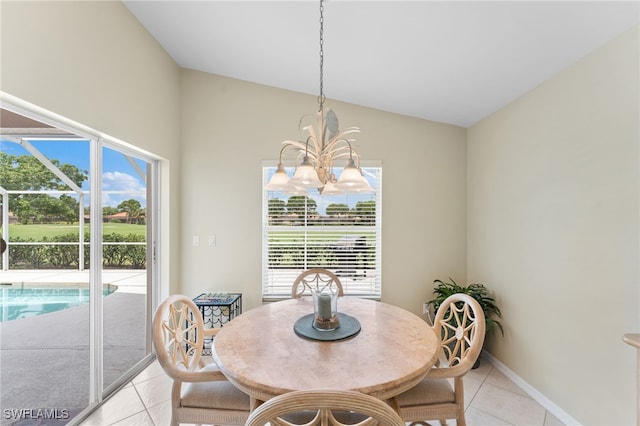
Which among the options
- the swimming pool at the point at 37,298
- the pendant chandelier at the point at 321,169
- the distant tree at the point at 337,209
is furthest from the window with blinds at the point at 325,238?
the swimming pool at the point at 37,298

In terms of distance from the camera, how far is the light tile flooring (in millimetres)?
1956

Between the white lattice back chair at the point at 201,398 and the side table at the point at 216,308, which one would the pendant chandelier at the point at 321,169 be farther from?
the side table at the point at 216,308

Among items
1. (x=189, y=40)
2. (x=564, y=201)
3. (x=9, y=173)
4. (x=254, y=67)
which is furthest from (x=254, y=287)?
(x=564, y=201)

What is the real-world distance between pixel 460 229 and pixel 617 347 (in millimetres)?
1657

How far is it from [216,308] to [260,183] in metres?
1.44

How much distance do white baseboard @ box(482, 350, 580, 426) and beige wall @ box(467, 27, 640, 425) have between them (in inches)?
1.8

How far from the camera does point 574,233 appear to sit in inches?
74.2

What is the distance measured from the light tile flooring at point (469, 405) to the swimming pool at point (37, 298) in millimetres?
875

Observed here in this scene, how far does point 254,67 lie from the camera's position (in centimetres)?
276

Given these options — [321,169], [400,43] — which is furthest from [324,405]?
[400,43]

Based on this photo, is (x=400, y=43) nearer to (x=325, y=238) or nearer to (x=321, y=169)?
(x=321, y=169)

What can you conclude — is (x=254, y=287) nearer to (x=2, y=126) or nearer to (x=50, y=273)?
(x=50, y=273)

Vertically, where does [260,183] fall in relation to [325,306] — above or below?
above

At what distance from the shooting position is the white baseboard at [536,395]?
1.93 m
